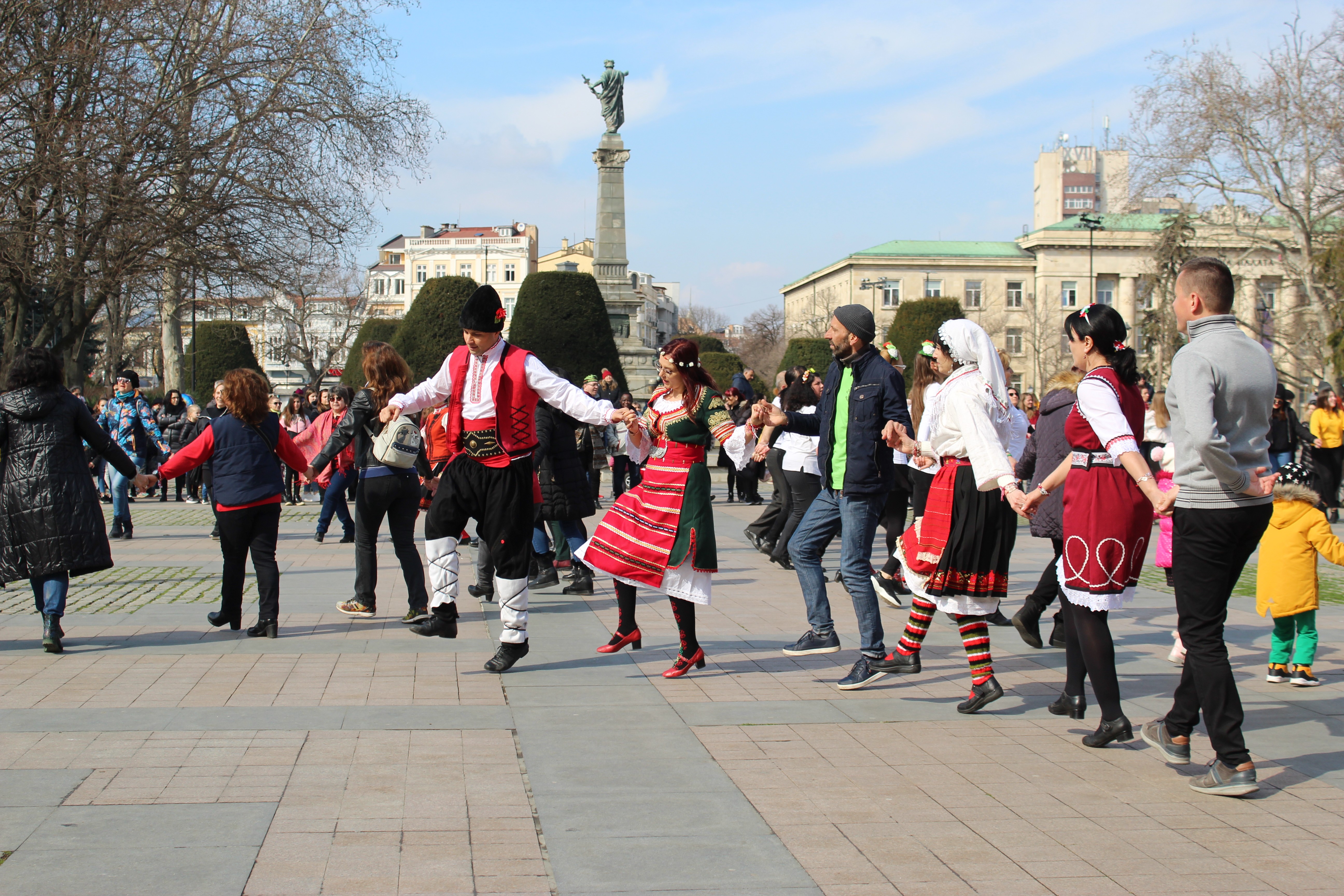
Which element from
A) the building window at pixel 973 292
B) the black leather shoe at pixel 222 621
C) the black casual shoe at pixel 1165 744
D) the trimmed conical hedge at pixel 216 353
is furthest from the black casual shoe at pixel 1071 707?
the building window at pixel 973 292

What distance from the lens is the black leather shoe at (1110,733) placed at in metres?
5.25

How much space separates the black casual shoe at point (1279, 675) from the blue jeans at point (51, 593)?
6800 mm

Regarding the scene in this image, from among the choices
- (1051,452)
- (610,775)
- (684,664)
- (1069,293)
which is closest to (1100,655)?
(610,775)

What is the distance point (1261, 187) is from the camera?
33906mm

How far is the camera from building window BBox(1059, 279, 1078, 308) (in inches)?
3401

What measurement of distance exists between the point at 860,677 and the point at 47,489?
4.95m

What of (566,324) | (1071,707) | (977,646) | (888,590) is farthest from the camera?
(566,324)

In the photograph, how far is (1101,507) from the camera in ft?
17.0

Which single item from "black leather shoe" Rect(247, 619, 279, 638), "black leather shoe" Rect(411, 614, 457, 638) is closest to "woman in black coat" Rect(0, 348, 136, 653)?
"black leather shoe" Rect(247, 619, 279, 638)

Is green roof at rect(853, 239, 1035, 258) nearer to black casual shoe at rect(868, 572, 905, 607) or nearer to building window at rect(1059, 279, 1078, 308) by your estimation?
building window at rect(1059, 279, 1078, 308)

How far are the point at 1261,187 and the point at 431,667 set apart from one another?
33261mm

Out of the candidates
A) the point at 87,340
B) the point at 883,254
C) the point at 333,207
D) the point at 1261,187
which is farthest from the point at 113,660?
the point at 883,254

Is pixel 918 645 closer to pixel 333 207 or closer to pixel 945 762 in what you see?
pixel 945 762

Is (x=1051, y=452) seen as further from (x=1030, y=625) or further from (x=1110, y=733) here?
(x=1110, y=733)
